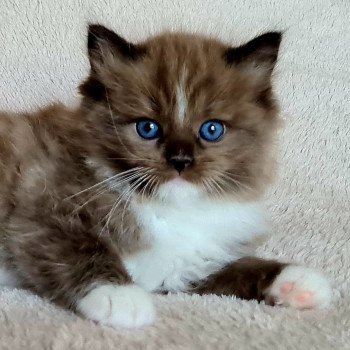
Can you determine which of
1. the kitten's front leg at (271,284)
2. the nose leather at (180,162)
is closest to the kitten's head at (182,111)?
the nose leather at (180,162)

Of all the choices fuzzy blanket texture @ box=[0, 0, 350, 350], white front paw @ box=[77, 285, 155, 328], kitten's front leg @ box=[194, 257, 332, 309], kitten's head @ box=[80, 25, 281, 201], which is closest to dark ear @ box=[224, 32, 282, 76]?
kitten's head @ box=[80, 25, 281, 201]

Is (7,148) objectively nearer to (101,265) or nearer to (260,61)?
(101,265)

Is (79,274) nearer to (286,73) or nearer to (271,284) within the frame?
(271,284)

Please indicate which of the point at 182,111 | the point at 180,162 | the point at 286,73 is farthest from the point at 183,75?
the point at 286,73

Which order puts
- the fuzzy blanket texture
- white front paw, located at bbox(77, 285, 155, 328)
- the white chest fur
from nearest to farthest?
white front paw, located at bbox(77, 285, 155, 328) < the white chest fur < the fuzzy blanket texture

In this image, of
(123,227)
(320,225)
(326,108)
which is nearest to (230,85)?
(123,227)

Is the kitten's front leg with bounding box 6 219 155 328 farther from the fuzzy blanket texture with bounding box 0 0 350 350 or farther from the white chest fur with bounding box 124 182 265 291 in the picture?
the fuzzy blanket texture with bounding box 0 0 350 350

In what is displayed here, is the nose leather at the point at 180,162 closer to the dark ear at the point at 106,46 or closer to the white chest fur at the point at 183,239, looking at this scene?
the white chest fur at the point at 183,239

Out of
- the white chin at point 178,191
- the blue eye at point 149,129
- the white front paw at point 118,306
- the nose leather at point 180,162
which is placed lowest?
the white front paw at point 118,306
